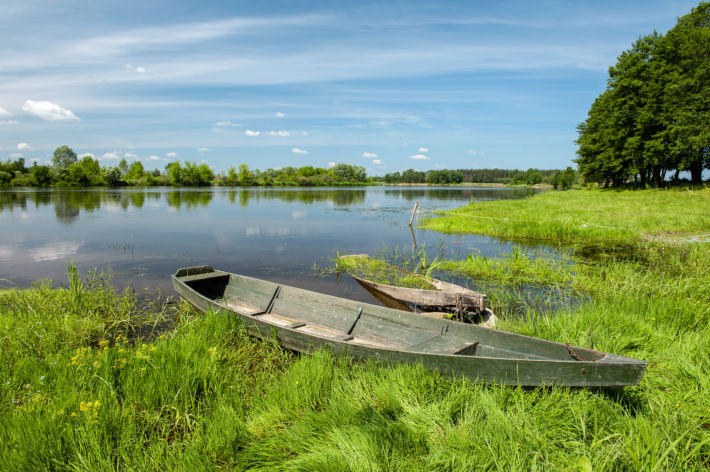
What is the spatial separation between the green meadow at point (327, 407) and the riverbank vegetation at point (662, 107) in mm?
34746

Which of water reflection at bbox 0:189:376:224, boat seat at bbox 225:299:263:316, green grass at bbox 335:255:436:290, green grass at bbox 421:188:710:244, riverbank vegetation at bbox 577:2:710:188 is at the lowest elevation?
boat seat at bbox 225:299:263:316

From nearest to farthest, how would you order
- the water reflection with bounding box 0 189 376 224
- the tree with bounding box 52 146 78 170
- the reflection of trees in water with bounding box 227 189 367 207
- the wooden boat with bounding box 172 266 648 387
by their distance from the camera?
the wooden boat with bounding box 172 266 648 387, the water reflection with bounding box 0 189 376 224, the reflection of trees in water with bounding box 227 189 367 207, the tree with bounding box 52 146 78 170

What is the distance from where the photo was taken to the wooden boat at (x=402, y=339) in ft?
12.3

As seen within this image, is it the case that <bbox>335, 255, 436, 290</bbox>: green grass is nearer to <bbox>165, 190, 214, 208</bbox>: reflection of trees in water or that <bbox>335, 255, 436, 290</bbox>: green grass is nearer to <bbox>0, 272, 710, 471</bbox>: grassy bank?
<bbox>0, 272, 710, 471</bbox>: grassy bank


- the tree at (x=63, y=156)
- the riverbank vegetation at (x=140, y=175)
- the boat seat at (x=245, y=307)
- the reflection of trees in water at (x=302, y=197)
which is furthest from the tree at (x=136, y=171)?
the boat seat at (x=245, y=307)

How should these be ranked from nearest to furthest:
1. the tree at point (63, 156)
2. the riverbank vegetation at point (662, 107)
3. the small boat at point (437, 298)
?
the small boat at point (437, 298), the riverbank vegetation at point (662, 107), the tree at point (63, 156)

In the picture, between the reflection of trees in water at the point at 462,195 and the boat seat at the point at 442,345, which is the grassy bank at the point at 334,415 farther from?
the reflection of trees in water at the point at 462,195

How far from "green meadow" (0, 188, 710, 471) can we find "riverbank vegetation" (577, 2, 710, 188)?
34746 mm

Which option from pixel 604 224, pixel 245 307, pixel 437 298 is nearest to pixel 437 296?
pixel 437 298

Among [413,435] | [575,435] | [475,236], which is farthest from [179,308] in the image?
[475,236]

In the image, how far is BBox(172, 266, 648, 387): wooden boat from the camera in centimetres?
375

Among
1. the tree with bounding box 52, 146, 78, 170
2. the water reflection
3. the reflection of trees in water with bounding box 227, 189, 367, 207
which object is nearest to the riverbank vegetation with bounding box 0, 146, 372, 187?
the tree with bounding box 52, 146, 78, 170

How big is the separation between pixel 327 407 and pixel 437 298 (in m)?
4.96

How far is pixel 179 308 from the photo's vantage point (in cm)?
890
